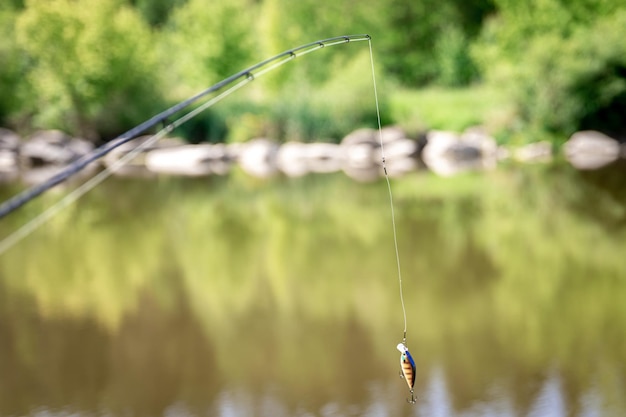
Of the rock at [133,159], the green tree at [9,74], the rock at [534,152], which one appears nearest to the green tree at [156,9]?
the green tree at [9,74]

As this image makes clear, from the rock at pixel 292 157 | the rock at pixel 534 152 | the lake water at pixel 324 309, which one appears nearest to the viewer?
the lake water at pixel 324 309

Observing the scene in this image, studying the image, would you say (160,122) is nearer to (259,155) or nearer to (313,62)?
(259,155)

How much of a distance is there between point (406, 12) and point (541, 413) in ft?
126

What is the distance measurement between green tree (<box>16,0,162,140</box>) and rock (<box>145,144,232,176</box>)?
3688mm

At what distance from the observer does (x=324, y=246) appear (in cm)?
1667

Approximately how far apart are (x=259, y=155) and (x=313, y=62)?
1012cm

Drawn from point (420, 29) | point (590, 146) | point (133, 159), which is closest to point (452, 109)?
point (590, 146)

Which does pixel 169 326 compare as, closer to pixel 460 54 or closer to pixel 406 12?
pixel 460 54

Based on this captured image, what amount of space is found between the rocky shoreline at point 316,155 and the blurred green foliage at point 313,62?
3.87 ft

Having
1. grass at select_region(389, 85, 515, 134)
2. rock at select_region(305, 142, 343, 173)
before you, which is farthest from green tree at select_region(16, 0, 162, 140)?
grass at select_region(389, 85, 515, 134)

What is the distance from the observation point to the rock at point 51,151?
3581cm

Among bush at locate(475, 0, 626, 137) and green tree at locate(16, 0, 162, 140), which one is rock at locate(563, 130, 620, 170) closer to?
bush at locate(475, 0, 626, 137)

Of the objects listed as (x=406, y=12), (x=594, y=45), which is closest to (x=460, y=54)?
(x=406, y=12)

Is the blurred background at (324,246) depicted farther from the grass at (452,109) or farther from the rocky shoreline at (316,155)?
the rocky shoreline at (316,155)
